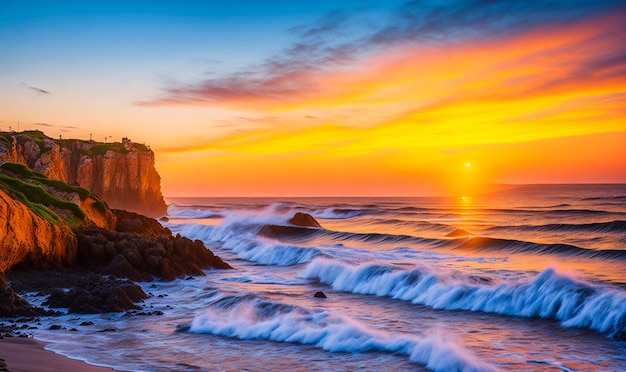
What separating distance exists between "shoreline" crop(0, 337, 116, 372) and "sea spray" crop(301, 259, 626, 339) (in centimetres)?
1223

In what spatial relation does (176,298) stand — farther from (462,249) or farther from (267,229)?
(267,229)

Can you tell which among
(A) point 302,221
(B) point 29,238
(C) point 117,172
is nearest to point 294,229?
(A) point 302,221

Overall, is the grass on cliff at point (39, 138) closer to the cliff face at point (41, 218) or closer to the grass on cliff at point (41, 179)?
the cliff face at point (41, 218)

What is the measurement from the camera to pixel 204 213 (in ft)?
349

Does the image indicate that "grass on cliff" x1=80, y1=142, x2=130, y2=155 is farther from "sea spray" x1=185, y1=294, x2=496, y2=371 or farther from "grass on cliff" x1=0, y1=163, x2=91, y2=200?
"sea spray" x1=185, y1=294, x2=496, y2=371

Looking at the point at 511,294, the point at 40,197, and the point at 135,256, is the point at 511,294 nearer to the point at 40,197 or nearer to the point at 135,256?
the point at 135,256

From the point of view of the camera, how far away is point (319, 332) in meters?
14.6

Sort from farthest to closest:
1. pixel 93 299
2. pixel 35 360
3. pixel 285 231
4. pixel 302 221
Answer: pixel 302 221, pixel 285 231, pixel 93 299, pixel 35 360

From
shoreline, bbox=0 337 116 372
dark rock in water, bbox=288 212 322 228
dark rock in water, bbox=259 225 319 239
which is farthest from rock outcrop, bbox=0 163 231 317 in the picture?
dark rock in water, bbox=288 212 322 228

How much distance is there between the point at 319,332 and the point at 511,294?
8037mm

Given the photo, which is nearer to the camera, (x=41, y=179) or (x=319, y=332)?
(x=319, y=332)

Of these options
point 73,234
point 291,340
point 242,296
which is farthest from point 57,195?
point 291,340

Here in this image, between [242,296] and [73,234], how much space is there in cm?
1097

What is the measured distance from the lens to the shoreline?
10.9 m
